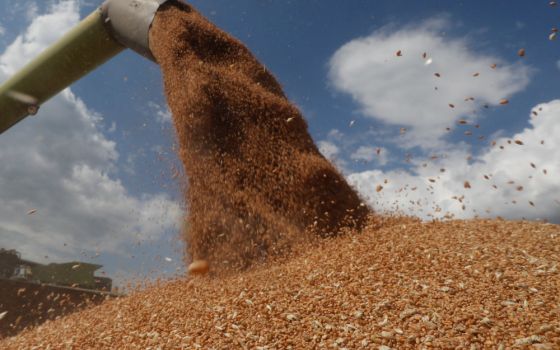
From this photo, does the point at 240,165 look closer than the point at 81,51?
Yes

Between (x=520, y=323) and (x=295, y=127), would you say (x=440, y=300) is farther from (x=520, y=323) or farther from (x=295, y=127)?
(x=295, y=127)

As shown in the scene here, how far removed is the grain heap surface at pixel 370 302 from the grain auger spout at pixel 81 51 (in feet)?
11.3

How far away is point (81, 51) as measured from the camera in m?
5.94

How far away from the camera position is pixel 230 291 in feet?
12.3

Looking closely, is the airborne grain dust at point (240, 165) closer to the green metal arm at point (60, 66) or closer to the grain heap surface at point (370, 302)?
the grain heap surface at point (370, 302)

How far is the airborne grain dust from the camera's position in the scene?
472 cm

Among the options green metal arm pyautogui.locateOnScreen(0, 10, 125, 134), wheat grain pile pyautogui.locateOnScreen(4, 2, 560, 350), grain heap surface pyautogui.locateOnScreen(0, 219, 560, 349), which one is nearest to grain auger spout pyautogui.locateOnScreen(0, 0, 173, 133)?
green metal arm pyautogui.locateOnScreen(0, 10, 125, 134)

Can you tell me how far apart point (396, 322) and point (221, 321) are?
123 centimetres

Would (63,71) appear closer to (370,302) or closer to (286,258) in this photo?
(286,258)

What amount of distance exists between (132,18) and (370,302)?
478cm

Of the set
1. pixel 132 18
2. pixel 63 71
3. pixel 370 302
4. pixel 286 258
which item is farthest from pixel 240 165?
pixel 63 71

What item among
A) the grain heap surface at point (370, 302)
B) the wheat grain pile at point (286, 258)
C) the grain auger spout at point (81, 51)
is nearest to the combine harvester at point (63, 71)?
the grain auger spout at point (81, 51)

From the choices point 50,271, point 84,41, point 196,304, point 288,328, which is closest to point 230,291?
point 196,304

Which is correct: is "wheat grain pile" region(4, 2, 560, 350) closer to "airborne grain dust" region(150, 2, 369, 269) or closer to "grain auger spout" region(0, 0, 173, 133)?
"airborne grain dust" region(150, 2, 369, 269)
